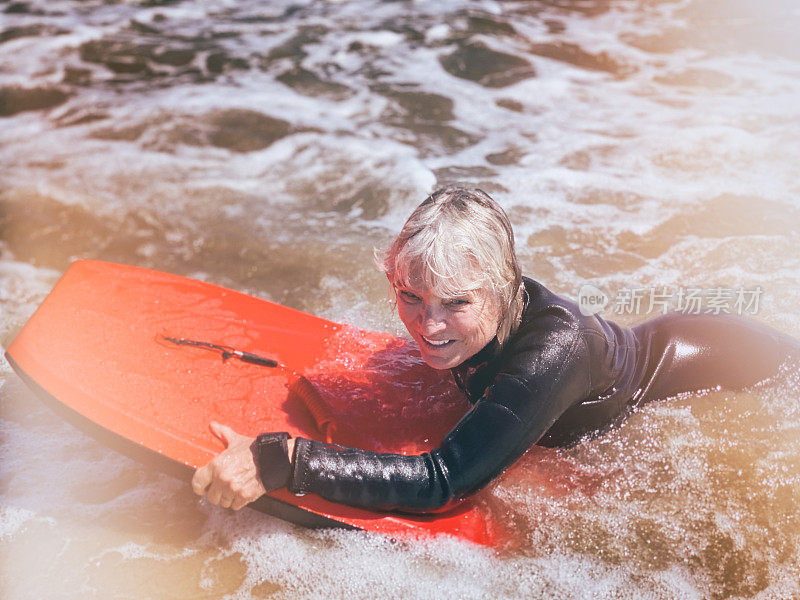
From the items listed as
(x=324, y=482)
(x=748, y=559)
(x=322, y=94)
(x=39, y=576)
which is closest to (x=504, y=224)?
(x=324, y=482)

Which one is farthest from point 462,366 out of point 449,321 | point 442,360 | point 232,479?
point 232,479

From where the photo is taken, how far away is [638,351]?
2.50 meters

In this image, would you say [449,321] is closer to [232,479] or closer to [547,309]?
[547,309]

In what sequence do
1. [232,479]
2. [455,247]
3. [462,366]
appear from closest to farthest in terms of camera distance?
[455,247]
[232,479]
[462,366]

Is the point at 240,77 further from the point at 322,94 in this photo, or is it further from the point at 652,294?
the point at 652,294

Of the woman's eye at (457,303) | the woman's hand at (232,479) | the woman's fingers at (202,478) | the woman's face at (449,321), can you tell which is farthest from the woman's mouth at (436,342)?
the woman's fingers at (202,478)

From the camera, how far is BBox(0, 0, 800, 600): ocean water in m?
2.29

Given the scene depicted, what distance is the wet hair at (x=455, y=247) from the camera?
1.80m

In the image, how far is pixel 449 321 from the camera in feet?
6.20

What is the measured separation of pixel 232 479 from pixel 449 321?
749mm

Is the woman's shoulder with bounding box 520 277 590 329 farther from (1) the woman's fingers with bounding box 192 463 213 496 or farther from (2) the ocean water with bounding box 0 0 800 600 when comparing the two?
(1) the woman's fingers with bounding box 192 463 213 496

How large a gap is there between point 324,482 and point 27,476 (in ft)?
4.68

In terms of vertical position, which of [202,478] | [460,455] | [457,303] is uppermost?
[457,303]

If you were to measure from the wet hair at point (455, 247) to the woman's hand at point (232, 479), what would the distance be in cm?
67
